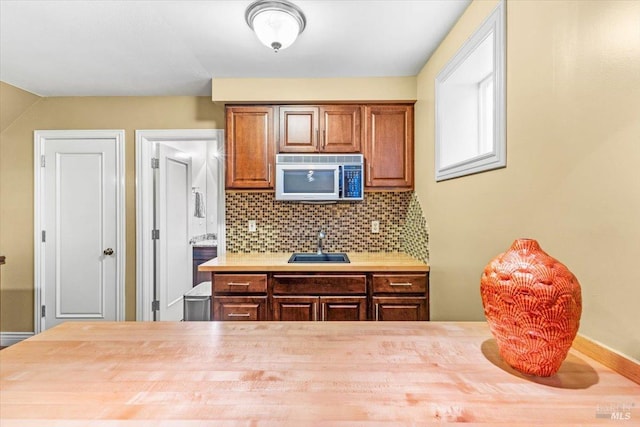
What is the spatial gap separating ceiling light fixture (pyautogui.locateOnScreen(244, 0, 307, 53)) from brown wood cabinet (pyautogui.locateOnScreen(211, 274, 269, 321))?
1567mm

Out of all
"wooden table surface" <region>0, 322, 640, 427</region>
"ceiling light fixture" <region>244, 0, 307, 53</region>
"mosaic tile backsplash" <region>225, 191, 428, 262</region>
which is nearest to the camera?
"wooden table surface" <region>0, 322, 640, 427</region>

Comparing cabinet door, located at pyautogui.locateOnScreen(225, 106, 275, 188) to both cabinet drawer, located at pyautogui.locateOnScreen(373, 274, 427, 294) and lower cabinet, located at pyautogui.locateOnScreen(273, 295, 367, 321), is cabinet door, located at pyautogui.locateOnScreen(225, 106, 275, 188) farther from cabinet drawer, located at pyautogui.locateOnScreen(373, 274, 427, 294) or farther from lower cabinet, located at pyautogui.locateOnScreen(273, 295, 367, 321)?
cabinet drawer, located at pyautogui.locateOnScreen(373, 274, 427, 294)

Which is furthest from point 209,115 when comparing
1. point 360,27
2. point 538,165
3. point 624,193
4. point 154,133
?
point 624,193

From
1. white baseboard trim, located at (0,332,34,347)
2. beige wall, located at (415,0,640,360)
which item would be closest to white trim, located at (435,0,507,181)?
beige wall, located at (415,0,640,360)

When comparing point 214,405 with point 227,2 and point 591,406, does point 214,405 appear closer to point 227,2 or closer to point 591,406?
point 591,406

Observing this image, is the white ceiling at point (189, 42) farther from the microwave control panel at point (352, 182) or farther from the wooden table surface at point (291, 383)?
the wooden table surface at point (291, 383)

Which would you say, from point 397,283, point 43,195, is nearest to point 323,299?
point 397,283

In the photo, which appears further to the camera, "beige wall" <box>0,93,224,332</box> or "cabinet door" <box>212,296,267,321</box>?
"beige wall" <box>0,93,224,332</box>

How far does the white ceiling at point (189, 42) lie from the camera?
1.70m

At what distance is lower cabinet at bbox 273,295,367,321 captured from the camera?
234 centimetres

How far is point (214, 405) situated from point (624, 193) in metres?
1.13

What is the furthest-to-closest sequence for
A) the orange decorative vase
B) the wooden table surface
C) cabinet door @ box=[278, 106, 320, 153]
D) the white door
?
the white door → cabinet door @ box=[278, 106, 320, 153] → the orange decorative vase → the wooden table surface

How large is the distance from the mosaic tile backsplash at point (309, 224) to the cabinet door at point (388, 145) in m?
0.32

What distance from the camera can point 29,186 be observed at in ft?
9.98
